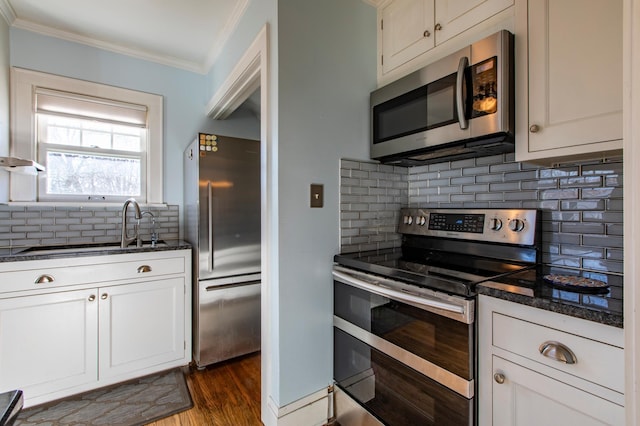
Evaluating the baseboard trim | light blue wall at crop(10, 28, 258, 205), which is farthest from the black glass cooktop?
light blue wall at crop(10, 28, 258, 205)

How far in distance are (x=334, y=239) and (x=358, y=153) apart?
536mm

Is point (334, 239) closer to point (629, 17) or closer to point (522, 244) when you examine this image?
point (522, 244)

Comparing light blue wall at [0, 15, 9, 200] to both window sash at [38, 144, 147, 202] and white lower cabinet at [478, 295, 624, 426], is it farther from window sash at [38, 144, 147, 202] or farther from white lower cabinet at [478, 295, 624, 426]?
white lower cabinet at [478, 295, 624, 426]

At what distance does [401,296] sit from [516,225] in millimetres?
679

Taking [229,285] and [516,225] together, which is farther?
[229,285]

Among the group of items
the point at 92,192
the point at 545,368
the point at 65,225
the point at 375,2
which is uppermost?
the point at 375,2

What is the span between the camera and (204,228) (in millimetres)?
2150

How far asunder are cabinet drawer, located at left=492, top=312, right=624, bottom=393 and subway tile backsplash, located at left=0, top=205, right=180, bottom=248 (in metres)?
2.57

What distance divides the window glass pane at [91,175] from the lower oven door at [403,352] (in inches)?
81.5

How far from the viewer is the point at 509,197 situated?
1472 millimetres

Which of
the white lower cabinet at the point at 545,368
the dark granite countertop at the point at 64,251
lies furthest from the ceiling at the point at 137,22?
the white lower cabinet at the point at 545,368

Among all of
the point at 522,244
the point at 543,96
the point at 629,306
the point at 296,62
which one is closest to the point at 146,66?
the point at 296,62

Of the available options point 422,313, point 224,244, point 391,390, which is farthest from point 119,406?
point 422,313

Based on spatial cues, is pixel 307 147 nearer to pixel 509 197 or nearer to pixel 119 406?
pixel 509 197
